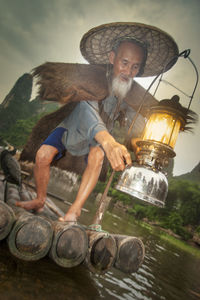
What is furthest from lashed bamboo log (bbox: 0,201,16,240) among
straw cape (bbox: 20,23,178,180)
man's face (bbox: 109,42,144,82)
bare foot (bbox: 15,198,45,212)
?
man's face (bbox: 109,42,144,82)

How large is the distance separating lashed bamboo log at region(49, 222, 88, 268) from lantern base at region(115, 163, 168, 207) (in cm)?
50

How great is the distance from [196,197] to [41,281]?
32939 millimetres

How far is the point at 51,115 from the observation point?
2.61 metres

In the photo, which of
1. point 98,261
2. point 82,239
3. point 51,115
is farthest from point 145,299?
point 51,115

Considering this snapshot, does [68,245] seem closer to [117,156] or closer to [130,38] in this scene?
[117,156]

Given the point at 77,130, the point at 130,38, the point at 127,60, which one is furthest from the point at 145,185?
the point at 130,38

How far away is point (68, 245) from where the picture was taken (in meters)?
1.47

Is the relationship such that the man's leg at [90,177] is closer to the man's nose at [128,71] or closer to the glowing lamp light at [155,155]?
the glowing lamp light at [155,155]

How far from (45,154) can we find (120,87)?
1460mm

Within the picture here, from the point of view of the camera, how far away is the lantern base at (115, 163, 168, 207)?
1486 mm

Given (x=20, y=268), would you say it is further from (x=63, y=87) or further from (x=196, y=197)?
(x=196, y=197)

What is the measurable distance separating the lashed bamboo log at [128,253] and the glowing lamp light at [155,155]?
1.51 feet

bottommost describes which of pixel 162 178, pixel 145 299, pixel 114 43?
pixel 145 299

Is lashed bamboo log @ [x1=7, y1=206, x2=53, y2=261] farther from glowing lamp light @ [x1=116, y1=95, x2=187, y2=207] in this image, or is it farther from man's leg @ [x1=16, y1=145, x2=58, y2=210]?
man's leg @ [x1=16, y1=145, x2=58, y2=210]
